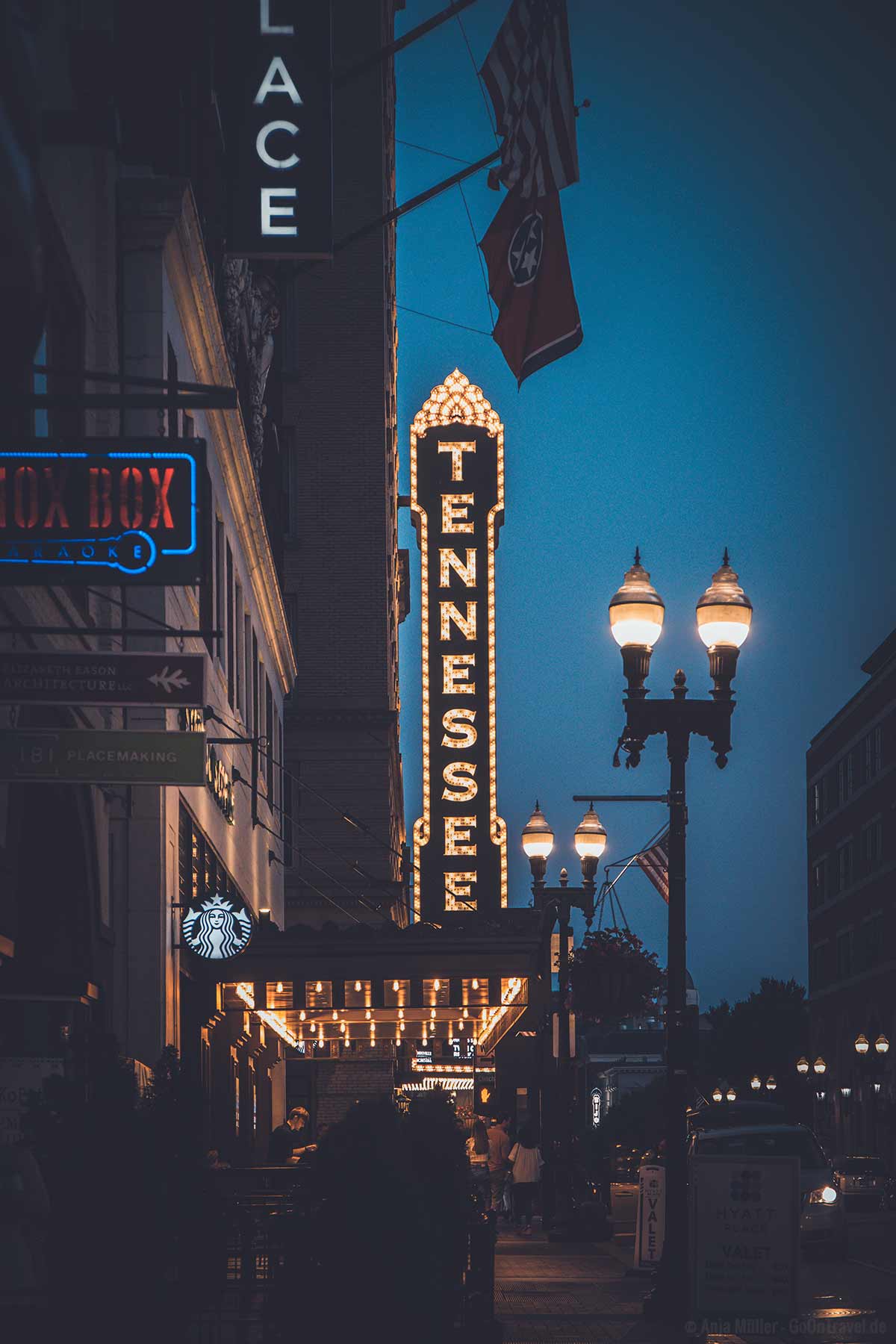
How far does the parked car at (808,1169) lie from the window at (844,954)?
66.6 metres

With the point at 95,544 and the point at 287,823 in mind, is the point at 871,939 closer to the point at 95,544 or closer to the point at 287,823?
the point at 287,823

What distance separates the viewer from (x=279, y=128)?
19.8 metres

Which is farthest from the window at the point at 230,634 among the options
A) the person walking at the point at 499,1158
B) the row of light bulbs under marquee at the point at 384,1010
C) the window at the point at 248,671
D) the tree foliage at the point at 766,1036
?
the tree foliage at the point at 766,1036

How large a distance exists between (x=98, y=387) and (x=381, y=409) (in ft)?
124

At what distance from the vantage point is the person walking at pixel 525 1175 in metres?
32.7

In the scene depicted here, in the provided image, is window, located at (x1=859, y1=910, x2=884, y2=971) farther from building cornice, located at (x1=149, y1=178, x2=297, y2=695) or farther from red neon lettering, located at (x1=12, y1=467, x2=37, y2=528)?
red neon lettering, located at (x1=12, y1=467, x2=37, y2=528)

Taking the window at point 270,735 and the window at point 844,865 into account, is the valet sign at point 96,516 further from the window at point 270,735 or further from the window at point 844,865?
the window at point 844,865

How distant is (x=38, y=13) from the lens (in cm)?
443

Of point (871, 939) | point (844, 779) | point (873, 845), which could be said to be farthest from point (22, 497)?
point (844, 779)

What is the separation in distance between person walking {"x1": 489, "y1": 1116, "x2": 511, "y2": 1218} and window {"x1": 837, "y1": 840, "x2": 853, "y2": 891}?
5999 centimetres

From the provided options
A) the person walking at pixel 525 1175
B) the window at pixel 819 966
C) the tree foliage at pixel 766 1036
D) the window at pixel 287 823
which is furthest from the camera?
the tree foliage at pixel 766 1036

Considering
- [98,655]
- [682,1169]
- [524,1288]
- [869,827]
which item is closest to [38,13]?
[98,655]

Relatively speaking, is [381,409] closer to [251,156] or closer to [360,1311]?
[251,156]

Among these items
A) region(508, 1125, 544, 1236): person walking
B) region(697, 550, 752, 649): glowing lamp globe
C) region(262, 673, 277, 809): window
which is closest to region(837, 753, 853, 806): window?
region(262, 673, 277, 809): window
